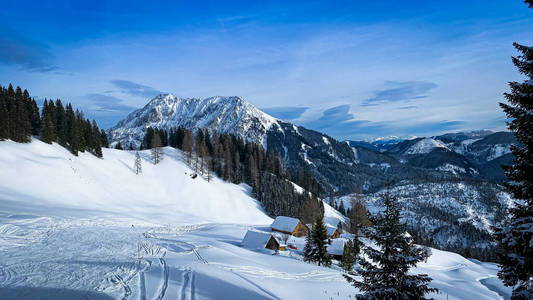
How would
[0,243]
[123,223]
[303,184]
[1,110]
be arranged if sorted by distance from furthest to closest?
1. [303,184]
2. [1,110]
3. [123,223]
4. [0,243]

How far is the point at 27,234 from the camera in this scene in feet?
76.0

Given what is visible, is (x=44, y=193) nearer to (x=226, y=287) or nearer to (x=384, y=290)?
(x=226, y=287)

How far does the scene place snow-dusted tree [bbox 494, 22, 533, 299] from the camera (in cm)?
807

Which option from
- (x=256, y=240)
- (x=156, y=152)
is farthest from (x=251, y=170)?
(x=256, y=240)

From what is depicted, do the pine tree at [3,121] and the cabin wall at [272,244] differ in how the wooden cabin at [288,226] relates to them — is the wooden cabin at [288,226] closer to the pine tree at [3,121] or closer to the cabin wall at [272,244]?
the cabin wall at [272,244]

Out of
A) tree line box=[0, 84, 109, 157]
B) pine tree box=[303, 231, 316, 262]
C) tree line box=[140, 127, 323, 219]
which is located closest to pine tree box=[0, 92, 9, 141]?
tree line box=[0, 84, 109, 157]

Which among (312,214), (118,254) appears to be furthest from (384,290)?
(312,214)

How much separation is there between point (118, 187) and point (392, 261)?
6217 cm

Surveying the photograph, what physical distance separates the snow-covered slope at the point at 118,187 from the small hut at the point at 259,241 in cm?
1841

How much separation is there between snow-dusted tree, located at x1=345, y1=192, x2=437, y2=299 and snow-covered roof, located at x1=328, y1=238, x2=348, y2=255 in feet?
115

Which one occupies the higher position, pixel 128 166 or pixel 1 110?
pixel 1 110

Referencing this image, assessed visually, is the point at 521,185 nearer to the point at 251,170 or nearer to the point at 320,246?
the point at 320,246

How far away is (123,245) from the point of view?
22.2 metres

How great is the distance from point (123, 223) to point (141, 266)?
26.2 m
